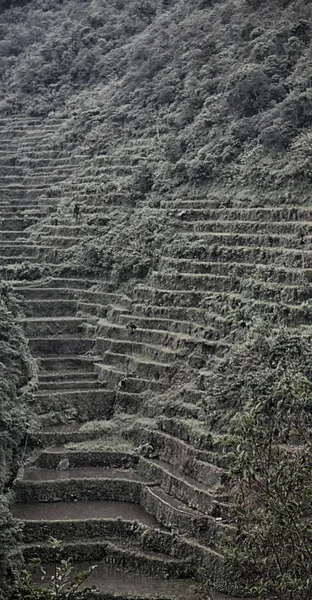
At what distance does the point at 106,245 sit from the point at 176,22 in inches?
505

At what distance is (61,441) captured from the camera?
18.5 meters

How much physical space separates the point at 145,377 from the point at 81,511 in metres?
4.23

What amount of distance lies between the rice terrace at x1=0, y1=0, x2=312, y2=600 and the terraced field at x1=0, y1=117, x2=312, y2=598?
51mm

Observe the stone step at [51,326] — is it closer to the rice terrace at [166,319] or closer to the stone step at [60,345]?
the rice terrace at [166,319]

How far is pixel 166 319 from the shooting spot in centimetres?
2022

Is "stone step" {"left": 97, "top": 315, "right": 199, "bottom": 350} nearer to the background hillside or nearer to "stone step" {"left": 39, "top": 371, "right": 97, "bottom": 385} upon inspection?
"stone step" {"left": 39, "top": 371, "right": 97, "bottom": 385}

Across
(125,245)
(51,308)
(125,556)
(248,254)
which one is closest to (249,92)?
(125,245)

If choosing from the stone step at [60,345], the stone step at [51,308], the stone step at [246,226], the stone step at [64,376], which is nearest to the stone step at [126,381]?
the stone step at [64,376]

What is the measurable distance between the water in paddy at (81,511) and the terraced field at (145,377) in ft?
0.14

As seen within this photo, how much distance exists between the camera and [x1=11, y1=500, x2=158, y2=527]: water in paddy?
16.1m

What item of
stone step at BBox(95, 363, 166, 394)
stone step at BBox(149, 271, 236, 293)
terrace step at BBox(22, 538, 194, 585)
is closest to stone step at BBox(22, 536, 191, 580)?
terrace step at BBox(22, 538, 194, 585)

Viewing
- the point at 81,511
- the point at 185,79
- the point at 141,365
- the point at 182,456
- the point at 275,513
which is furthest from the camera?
the point at 185,79

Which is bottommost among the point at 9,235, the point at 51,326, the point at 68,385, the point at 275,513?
the point at 68,385

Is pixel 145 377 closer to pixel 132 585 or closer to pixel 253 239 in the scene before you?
pixel 253 239
